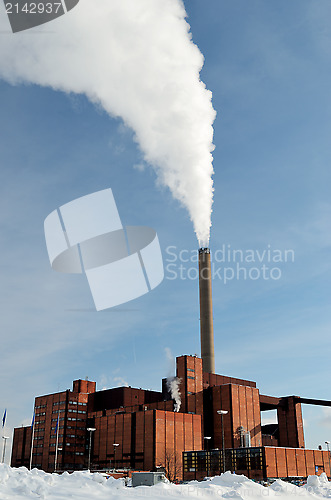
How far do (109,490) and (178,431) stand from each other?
86764 millimetres

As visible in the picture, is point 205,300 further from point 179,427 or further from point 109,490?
point 109,490

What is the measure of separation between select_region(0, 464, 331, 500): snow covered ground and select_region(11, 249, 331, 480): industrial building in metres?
55.8

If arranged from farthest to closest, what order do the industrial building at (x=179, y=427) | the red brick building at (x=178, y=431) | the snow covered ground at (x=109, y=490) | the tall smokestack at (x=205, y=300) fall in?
1. the tall smokestack at (x=205, y=300)
2. the industrial building at (x=179, y=427)
3. the red brick building at (x=178, y=431)
4. the snow covered ground at (x=109, y=490)

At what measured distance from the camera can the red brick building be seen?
93250 mm

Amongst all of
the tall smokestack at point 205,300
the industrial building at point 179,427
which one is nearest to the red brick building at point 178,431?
the industrial building at point 179,427

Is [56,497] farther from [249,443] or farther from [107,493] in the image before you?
[249,443]

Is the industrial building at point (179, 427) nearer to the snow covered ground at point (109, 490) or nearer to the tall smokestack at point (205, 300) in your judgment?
the tall smokestack at point (205, 300)

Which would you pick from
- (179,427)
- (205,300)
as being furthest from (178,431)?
(205,300)

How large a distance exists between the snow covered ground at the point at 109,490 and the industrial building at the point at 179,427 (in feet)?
183

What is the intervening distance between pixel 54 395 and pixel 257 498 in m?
111

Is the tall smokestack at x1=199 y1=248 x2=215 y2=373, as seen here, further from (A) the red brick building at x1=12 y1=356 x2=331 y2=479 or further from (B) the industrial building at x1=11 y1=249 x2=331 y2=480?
(A) the red brick building at x1=12 y1=356 x2=331 y2=479

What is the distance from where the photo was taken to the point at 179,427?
110m

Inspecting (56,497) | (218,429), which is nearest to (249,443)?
(218,429)

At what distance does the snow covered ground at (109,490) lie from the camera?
24614 mm
